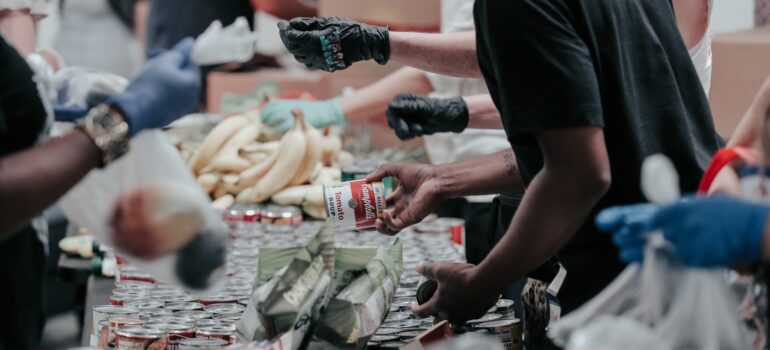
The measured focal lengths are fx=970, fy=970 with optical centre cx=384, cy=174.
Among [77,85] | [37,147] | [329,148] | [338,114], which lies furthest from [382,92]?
[37,147]

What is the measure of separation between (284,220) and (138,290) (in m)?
→ 1.15

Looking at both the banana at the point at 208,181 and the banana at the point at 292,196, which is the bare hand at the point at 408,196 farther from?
the banana at the point at 208,181

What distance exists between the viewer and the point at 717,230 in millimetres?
1172

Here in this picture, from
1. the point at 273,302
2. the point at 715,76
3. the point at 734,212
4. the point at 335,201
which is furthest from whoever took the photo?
the point at 715,76

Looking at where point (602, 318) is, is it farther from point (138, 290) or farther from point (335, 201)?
point (138, 290)

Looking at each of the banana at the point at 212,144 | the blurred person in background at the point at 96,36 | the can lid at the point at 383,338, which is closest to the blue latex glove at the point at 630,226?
the can lid at the point at 383,338

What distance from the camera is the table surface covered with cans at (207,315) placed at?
184 centimetres

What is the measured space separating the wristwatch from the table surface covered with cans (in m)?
0.48

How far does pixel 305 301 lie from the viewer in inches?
63.9

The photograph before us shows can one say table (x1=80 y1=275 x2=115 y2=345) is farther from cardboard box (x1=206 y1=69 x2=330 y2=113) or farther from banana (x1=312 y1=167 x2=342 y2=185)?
cardboard box (x1=206 y1=69 x2=330 y2=113)

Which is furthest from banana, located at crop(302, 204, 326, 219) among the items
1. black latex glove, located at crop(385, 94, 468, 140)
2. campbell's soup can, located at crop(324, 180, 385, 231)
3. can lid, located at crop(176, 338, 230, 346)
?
can lid, located at crop(176, 338, 230, 346)

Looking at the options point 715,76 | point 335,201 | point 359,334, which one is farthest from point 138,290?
point 715,76

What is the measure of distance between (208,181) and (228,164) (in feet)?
0.33

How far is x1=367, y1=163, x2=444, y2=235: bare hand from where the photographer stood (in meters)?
2.31
